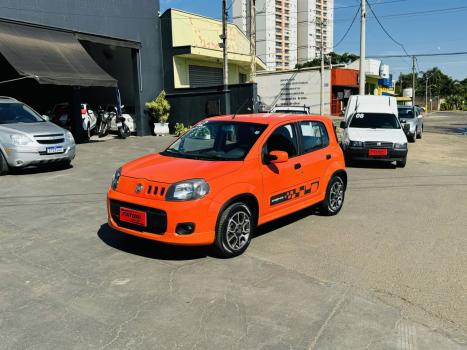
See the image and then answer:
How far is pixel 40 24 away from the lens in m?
15.8

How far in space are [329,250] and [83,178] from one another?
675 centimetres

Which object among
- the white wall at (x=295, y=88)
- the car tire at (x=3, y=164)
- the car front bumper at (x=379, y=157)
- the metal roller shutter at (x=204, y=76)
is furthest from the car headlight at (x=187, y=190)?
the white wall at (x=295, y=88)

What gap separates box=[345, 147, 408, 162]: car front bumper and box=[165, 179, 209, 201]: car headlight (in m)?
8.53

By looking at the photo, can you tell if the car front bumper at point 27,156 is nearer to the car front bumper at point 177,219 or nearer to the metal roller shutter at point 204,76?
the car front bumper at point 177,219

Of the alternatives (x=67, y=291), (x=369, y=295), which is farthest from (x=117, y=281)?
(x=369, y=295)

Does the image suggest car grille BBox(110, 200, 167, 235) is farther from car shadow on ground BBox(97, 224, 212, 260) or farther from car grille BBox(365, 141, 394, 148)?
car grille BBox(365, 141, 394, 148)

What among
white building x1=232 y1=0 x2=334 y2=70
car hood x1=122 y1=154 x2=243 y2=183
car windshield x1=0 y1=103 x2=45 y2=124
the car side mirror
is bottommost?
car hood x1=122 y1=154 x2=243 y2=183

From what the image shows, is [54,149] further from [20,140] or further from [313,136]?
[313,136]

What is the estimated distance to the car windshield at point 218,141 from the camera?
5609 mm

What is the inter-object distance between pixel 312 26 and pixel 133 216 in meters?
104

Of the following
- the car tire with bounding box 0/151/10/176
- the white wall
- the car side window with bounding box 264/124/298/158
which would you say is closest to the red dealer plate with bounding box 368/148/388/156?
the car side window with bounding box 264/124/298/158

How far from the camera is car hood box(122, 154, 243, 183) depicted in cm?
493

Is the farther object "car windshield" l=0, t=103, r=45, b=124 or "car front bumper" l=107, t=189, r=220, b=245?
"car windshield" l=0, t=103, r=45, b=124

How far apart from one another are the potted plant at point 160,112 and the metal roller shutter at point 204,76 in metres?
3.23
